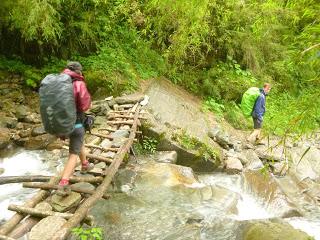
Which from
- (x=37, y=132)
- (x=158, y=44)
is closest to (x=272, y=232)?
(x=37, y=132)

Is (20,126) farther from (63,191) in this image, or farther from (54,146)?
(63,191)

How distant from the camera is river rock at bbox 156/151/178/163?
886 centimetres

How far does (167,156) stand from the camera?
900cm

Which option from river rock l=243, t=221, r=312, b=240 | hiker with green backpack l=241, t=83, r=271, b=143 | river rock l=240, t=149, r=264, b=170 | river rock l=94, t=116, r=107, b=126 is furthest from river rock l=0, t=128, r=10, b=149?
hiker with green backpack l=241, t=83, r=271, b=143

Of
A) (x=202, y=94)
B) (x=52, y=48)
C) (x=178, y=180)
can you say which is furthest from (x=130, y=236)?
(x=202, y=94)

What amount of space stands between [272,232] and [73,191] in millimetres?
3263

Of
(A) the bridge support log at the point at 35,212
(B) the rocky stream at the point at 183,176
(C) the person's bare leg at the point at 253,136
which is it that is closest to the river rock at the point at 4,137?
(B) the rocky stream at the point at 183,176

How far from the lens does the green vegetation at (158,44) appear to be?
10.6 m

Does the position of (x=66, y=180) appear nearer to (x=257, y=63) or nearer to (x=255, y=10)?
(x=255, y=10)

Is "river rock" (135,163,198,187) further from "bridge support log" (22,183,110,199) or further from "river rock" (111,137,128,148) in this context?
"bridge support log" (22,183,110,199)

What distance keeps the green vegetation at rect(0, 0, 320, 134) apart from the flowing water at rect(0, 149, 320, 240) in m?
3.11

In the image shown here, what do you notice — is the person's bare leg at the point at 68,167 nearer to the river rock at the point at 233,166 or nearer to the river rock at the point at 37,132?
the river rock at the point at 37,132

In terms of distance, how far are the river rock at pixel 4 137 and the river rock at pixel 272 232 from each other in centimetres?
562

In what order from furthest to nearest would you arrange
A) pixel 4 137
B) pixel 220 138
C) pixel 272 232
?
1. pixel 220 138
2. pixel 4 137
3. pixel 272 232
